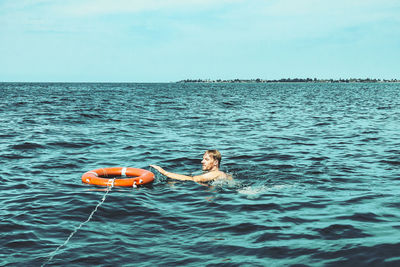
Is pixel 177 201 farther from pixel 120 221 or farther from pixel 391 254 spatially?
pixel 391 254

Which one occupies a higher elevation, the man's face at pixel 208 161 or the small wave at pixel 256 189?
the man's face at pixel 208 161

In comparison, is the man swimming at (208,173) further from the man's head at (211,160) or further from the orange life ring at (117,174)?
the orange life ring at (117,174)

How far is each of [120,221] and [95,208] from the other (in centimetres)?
87

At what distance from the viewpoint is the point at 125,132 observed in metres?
19.2

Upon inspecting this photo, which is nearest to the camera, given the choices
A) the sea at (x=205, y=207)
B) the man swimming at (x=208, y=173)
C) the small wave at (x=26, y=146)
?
the sea at (x=205, y=207)

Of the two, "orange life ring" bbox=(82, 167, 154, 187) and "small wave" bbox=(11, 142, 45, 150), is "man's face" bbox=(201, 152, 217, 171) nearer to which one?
"orange life ring" bbox=(82, 167, 154, 187)

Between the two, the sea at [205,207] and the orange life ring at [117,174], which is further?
the orange life ring at [117,174]

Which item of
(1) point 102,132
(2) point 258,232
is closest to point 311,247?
(2) point 258,232

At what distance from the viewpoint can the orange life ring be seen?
9.03m

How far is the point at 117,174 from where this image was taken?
10.3 meters

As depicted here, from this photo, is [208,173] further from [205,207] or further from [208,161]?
[205,207]

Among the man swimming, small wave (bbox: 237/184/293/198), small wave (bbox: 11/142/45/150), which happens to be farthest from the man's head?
small wave (bbox: 11/142/45/150)

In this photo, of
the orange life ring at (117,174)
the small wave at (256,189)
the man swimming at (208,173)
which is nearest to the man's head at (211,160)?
the man swimming at (208,173)

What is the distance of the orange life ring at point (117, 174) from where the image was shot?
9.03m
